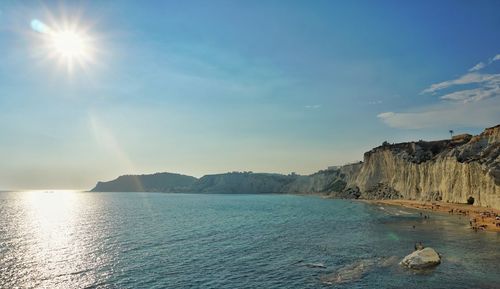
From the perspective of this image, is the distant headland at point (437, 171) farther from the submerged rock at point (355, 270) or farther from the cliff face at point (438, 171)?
the submerged rock at point (355, 270)

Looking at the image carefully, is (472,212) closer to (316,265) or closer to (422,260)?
(422,260)

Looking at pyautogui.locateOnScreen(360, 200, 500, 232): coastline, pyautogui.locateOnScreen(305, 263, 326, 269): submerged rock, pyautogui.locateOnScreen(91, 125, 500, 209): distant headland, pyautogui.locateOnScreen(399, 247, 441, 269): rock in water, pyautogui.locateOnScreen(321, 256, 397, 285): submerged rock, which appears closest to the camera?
pyautogui.locateOnScreen(321, 256, 397, 285): submerged rock

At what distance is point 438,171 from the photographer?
347 feet

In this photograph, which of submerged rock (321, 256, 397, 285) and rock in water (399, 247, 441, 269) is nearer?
submerged rock (321, 256, 397, 285)

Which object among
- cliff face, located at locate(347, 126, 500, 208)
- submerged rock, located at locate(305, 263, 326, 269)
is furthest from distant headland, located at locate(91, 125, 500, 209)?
submerged rock, located at locate(305, 263, 326, 269)

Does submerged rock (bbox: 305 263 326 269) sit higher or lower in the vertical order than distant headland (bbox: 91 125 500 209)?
lower

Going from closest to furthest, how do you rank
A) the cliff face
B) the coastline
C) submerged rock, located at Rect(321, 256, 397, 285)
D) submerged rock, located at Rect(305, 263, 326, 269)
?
submerged rock, located at Rect(321, 256, 397, 285)
submerged rock, located at Rect(305, 263, 326, 269)
the coastline
the cliff face

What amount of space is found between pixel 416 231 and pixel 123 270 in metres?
44.9

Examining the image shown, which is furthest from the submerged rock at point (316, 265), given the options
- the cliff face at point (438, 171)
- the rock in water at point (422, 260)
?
the cliff face at point (438, 171)

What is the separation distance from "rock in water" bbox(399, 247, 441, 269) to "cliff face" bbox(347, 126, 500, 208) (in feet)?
148

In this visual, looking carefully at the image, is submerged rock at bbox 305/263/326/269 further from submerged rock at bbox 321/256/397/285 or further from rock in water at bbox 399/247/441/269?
rock in water at bbox 399/247/441/269

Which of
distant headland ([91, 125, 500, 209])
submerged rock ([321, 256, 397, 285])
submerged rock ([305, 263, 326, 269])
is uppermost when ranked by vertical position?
distant headland ([91, 125, 500, 209])

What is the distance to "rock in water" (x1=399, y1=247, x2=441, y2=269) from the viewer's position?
35094 millimetres

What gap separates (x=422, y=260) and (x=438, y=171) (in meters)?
79.2
